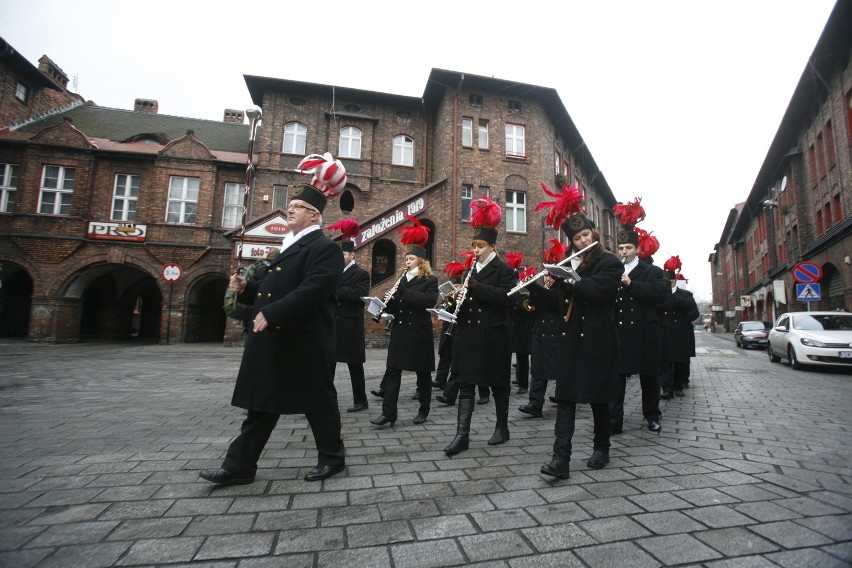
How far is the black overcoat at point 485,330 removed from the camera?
422cm

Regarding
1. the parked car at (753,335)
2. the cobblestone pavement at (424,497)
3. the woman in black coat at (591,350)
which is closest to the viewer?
the cobblestone pavement at (424,497)

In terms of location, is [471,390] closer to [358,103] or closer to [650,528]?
[650,528]

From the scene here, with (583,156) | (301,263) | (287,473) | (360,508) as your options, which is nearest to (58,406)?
(287,473)

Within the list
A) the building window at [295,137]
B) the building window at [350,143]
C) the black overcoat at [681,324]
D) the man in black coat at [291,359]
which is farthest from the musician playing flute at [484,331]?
the building window at [295,137]

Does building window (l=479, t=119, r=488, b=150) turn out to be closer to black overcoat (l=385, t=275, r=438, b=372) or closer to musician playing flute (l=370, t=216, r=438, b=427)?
musician playing flute (l=370, t=216, r=438, b=427)

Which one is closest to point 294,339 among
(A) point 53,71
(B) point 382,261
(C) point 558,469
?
(C) point 558,469

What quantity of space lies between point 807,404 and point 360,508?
7.21 m

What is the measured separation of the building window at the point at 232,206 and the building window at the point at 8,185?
9.18 meters

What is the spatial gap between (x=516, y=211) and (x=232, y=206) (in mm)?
14537

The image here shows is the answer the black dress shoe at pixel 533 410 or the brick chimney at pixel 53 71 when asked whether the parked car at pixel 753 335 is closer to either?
the black dress shoe at pixel 533 410

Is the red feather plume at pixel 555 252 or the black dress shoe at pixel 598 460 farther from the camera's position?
the red feather plume at pixel 555 252

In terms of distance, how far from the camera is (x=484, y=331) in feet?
14.2

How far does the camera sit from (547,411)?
6293 millimetres

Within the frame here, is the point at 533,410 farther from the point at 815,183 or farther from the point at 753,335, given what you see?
the point at 815,183
